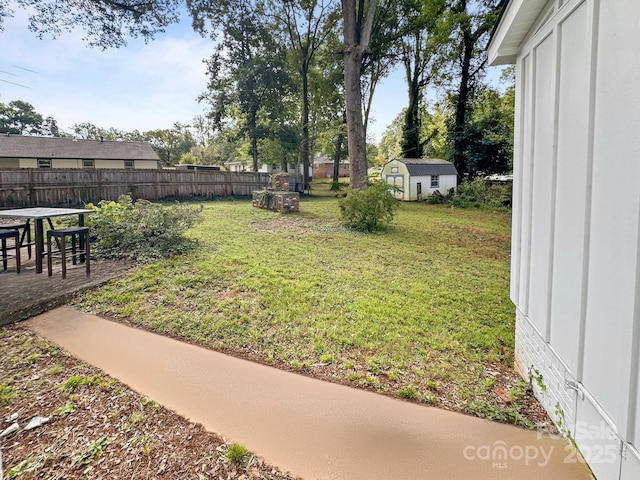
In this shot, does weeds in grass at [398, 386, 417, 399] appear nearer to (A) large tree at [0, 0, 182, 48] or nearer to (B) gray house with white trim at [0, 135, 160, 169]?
(A) large tree at [0, 0, 182, 48]

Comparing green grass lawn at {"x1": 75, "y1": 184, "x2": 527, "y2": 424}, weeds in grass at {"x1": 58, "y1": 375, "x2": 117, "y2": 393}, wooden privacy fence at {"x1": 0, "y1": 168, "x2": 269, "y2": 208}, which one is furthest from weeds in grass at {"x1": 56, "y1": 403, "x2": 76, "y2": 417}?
Answer: wooden privacy fence at {"x1": 0, "y1": 168, "x2": 269, "y2": 208}

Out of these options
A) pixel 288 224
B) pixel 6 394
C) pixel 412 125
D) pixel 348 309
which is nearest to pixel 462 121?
pixel 412 125

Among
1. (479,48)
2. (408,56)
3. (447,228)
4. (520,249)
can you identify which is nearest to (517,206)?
(520,249)

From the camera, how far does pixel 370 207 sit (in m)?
8.78

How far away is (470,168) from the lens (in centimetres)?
1856

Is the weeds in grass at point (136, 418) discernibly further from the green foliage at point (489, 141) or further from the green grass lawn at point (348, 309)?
the green foliage at point (489, 141)

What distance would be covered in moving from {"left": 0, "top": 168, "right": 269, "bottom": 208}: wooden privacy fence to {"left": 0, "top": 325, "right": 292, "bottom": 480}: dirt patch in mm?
11644

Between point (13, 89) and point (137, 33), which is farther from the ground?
point (137, 33)

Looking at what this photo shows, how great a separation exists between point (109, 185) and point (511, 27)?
14.5 m

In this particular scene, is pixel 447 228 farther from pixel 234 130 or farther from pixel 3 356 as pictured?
pixel 234 130

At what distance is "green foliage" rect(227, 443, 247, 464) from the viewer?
71.2 inches

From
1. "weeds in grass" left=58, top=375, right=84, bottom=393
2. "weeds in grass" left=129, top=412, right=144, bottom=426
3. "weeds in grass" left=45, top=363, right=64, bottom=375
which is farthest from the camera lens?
"weeds in grass" left=45, top=363, right=64, bottom=375

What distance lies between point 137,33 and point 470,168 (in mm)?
16601

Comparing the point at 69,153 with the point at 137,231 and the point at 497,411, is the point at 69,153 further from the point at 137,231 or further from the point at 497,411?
the point at 497,411
